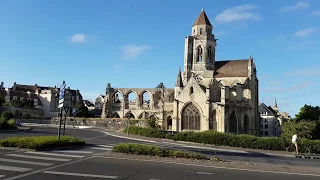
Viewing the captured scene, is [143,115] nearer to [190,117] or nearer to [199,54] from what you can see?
[199,54]

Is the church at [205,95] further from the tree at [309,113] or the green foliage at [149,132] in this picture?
the tree at [309,113]

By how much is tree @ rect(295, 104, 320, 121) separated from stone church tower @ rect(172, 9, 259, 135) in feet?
45.1

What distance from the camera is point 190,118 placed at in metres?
52.4

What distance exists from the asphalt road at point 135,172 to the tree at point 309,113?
199ft

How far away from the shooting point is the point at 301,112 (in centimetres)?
7175

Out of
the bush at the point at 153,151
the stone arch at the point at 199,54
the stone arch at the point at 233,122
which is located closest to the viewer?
the bush at the point at 153,151

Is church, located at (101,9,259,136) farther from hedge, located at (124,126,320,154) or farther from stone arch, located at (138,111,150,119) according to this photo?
hedge, located at (124,126,320,154)

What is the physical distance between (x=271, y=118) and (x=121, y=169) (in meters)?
99.0

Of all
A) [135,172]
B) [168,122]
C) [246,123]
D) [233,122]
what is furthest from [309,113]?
[135,172]

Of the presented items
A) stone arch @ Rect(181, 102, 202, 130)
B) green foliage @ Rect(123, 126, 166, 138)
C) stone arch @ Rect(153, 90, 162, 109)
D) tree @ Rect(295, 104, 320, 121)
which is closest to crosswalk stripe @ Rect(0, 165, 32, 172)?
green foliage @ Rect(123, 126, 166, 138)

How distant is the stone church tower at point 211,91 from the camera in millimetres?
50438

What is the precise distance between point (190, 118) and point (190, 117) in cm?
18

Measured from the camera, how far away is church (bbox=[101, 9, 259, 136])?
50.6 m

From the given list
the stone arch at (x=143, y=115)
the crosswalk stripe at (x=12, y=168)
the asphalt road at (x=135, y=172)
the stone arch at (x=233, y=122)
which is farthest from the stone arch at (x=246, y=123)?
the crosswalk stripe at (x=12, y=168)
